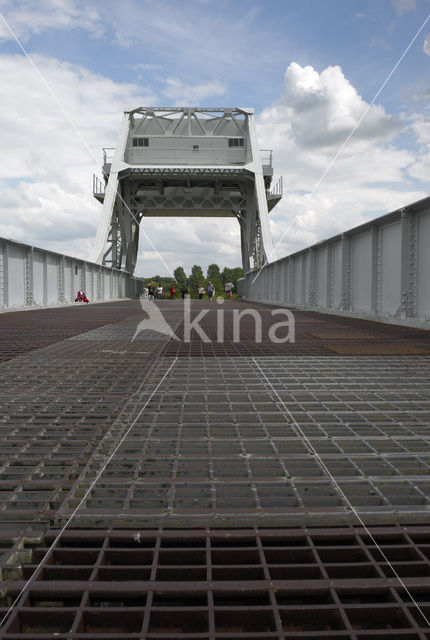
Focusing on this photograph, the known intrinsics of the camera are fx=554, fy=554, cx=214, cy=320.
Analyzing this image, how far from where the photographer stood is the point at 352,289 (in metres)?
14.4

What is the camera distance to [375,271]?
488 inches

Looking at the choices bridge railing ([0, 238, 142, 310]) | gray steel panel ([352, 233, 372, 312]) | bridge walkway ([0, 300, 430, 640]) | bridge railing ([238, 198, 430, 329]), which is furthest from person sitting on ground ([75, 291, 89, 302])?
bridge walkway ([0, 300, 430, 640])

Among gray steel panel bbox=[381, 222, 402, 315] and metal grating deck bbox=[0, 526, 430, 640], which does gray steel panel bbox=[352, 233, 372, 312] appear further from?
metal grating deck bbox=[0, 526, 430, 640]

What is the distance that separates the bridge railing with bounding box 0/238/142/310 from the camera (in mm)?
15820

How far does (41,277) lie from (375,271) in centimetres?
1203

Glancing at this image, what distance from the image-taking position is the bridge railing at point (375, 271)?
1018 centimetres

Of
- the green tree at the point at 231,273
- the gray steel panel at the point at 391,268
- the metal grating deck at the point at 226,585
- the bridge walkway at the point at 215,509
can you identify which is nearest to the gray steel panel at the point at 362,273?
the gray steel panel at the point at 391,268

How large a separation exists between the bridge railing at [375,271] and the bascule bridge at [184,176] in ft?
61.0

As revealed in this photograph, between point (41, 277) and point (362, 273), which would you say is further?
point (41, 277)

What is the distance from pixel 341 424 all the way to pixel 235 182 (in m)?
42.8

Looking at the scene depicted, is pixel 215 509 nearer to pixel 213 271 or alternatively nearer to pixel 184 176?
pixel 184 176

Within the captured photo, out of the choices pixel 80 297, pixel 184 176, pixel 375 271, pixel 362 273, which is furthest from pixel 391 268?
pixel 184 176

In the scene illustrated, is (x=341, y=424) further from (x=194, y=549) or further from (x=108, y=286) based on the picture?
Result: (x=108, y=286)

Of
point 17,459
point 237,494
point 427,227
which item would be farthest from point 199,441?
point 427,227
